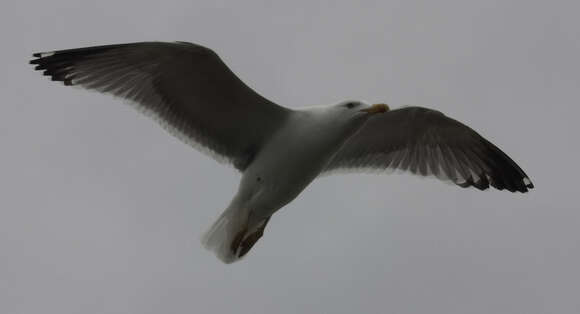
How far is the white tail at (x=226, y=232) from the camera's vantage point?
731 centimetres

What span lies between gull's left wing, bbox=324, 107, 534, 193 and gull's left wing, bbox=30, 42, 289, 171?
0.86 m

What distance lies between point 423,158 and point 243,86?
1806mm

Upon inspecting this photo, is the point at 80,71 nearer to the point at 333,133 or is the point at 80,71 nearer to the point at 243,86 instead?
the point at 243,86

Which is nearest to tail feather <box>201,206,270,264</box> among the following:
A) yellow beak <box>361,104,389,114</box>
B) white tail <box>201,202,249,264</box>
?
white tail <box>201,202,249,264</box>

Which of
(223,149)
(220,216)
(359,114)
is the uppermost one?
(359,114)

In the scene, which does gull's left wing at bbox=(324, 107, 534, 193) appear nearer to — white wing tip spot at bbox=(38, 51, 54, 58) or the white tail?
the white tail

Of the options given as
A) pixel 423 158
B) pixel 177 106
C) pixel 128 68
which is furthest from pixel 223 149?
pixel 423 158

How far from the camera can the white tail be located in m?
7.31

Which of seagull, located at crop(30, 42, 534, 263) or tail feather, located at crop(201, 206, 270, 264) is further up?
seagull, located at crop(30, 42, 534, 263)

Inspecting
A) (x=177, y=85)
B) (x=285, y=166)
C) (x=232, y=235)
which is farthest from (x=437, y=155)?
(x=177, y=85)

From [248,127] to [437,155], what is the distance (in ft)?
5.62

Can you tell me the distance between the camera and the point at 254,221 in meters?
7.34

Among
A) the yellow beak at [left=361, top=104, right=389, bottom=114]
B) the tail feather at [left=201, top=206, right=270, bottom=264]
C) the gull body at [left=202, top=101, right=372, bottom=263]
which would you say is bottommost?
the tail feather at [left=201, top=206, right=270, bottom=264]

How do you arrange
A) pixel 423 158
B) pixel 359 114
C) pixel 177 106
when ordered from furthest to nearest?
pixel 423 158
pixel 177 106
pixel 359 114
